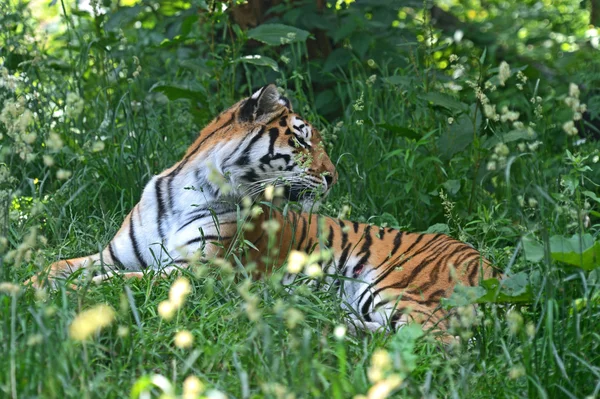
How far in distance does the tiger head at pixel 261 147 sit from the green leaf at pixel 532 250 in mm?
1406

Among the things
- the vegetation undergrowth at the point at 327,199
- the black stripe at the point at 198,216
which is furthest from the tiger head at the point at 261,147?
the vegetation undergrowth at the point at 327,199

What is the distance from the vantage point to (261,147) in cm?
447

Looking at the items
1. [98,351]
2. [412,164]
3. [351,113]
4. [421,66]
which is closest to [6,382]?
[98,351]

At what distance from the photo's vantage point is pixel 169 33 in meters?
6.57

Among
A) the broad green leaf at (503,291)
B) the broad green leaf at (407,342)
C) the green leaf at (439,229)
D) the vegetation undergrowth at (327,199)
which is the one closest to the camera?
the vegetation undergrowth at (327,199)

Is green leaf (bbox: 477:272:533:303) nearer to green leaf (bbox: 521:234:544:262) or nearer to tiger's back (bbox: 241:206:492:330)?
green leaf (bbox: 521:234:544:262)

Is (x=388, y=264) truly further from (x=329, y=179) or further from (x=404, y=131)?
(x=404, y=131)

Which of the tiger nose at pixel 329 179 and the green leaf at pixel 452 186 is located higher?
the tiger nose at pixel 329 179

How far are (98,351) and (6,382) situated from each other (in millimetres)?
340

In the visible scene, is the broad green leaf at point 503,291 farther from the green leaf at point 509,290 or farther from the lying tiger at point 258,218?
the lying tiger at point 258,218

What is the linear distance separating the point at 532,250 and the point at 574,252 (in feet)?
0.53

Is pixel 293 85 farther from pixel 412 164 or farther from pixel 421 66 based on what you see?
pixel 412 164

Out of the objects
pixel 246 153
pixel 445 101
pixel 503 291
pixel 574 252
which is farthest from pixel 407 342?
pixel 445 101

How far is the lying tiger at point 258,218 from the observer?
14.2ft
